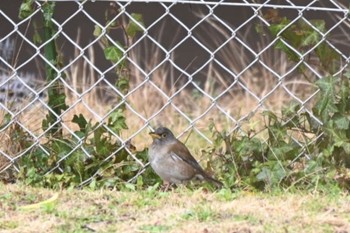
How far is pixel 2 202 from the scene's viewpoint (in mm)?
5195

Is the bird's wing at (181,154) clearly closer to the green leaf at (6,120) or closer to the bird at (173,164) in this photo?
the bird at (173,164)

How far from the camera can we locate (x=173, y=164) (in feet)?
18.9

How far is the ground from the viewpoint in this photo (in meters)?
4.63

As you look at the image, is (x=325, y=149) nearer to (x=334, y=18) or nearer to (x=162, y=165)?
(x=162, y=165)

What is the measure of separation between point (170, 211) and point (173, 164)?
0.86 m

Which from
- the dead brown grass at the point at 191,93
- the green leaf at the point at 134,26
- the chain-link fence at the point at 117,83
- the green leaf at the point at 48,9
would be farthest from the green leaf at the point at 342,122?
the dead brown grass at the point at 191,93

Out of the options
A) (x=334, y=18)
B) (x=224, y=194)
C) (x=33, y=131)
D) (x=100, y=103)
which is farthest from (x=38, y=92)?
(x=334, y=18)

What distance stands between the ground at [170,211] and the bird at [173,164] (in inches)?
7.9

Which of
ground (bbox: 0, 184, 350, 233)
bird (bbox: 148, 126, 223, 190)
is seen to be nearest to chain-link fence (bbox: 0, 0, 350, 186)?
bird (bbox: 148, 126, 223, 190)

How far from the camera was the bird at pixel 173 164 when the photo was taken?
570cm

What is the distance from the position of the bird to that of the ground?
20 centimetres

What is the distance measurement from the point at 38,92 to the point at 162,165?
0.72 metres

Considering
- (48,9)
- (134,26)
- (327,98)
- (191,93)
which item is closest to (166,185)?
(134,26)

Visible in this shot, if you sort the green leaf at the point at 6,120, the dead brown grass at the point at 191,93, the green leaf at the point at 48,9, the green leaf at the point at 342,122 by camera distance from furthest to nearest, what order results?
the dead brown grass at the point at 191,93 < the green leaf at the point at 6,120 < the green leaf at the point at 48,9 < the green leaf at the point at 342,122
